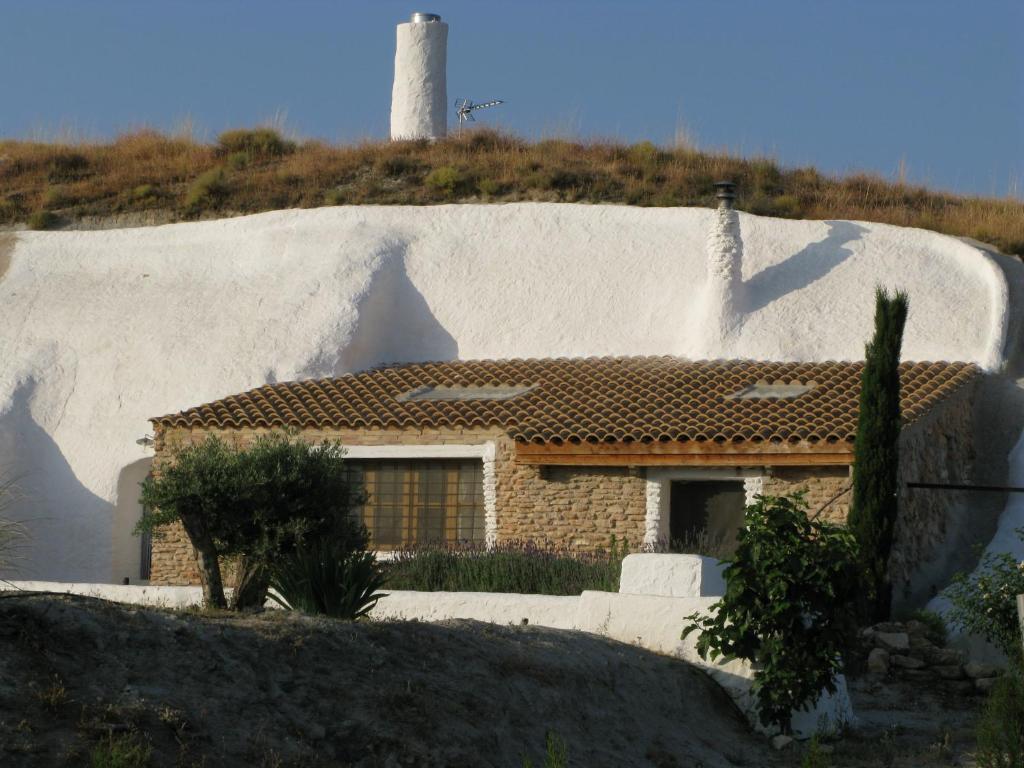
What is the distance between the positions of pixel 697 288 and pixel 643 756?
15.1 meters

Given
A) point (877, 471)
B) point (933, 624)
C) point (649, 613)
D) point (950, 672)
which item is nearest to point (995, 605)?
point (950, 672)

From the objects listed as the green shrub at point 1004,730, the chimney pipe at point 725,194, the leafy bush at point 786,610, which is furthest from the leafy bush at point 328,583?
the chimney pipe at point 725,194

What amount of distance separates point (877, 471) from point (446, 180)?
13.7 metres

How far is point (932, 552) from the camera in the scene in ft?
66.2

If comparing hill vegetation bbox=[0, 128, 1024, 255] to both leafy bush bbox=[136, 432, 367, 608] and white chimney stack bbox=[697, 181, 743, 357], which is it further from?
leafy bush bbox=[136, 432, 367, 608]

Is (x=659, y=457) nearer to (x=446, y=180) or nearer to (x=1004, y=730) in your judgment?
(x=1004, y=730)

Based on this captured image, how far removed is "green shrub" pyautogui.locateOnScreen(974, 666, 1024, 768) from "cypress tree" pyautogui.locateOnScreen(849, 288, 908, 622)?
748 centimetres

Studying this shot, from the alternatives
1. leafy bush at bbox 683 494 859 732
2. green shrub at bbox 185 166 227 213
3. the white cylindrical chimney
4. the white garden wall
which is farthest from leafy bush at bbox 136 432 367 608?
the white cylindrical chimney

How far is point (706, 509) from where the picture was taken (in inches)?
789

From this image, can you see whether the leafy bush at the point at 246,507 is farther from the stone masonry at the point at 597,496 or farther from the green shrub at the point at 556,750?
the stone masonry at the point at 597,496

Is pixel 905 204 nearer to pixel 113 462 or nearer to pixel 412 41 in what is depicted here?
pixel 412 41

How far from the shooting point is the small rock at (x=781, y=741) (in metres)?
11.5

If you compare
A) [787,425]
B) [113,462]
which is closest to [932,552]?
[787,425]

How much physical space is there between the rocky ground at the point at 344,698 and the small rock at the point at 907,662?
12.0ft
